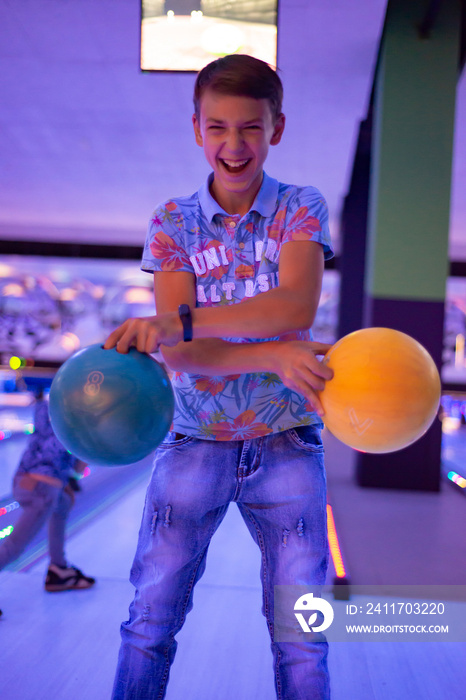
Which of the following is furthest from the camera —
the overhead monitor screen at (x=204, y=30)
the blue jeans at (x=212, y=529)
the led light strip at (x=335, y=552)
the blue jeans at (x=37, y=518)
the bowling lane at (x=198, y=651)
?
the overhead monitor screen at (x=204, y=30)

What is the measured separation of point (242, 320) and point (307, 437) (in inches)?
11.0

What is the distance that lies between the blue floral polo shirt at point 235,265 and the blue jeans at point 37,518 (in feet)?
4.38

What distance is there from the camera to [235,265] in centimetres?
109

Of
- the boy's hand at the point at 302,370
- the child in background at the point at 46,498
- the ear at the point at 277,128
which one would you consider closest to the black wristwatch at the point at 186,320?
the boy's hand at the point at 302,370

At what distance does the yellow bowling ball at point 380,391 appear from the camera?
89 cm

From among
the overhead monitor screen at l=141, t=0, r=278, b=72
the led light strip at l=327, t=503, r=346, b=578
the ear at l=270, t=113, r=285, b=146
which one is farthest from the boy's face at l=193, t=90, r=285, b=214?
the overhead monitor screen at l=141, t=0, r=278, b=72

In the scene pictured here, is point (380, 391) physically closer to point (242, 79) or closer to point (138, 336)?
point (138, 336)

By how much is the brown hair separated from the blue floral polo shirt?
170mm

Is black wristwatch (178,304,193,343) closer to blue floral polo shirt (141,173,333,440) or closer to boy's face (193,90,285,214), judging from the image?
blue floral polo shirt (141,173,333,440)

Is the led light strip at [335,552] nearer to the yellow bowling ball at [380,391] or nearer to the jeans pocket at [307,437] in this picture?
the jeans pocket at [307,437]

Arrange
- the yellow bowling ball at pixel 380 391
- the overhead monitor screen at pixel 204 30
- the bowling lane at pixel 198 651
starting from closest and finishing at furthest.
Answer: the yellow bowling ball at pixel 380 391 < the bowling lane at pixel 198 651 < the overhead monitor screen at pixel 204 30

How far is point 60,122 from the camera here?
534cm

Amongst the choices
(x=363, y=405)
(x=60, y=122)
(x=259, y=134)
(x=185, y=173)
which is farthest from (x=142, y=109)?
(x=363, y=405)

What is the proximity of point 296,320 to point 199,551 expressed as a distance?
1.51 ft
